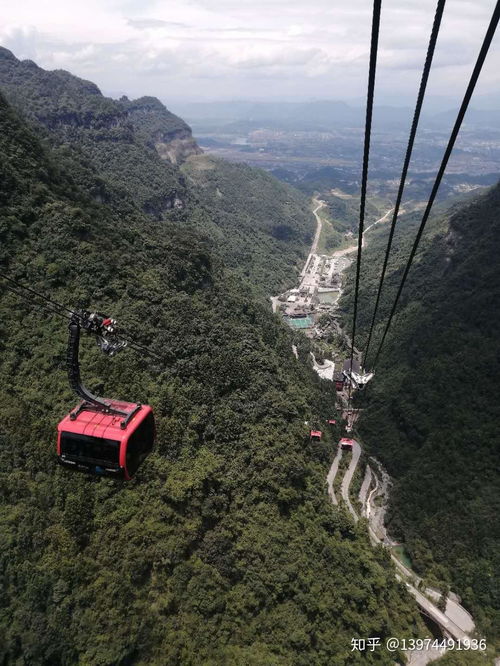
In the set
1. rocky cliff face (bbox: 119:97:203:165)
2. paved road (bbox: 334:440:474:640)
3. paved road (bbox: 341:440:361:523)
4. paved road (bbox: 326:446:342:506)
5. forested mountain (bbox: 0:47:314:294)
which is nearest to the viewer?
paved road (bbox: 334:440:474:640)

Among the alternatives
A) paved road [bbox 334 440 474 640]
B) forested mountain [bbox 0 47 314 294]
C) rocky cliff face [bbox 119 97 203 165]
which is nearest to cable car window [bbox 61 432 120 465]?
paved road [bbox 334 440 474 640]

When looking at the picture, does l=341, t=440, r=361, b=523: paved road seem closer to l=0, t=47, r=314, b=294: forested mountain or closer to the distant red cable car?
the distant red cable car

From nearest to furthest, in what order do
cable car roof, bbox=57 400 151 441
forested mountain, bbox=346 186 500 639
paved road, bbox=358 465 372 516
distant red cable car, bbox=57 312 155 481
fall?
distant red cable car, bbox=57 312 155 481, cable car roof, bbox=57 400 151 441, forested mountain, bbox=346 186 500 639, paved road, bbox=358 465 372 516

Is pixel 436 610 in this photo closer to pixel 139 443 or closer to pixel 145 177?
pixel 139 443

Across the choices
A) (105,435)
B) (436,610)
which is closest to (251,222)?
(436,610)

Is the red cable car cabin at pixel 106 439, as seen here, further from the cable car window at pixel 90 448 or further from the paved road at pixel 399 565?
the paved road at pixel 399 565

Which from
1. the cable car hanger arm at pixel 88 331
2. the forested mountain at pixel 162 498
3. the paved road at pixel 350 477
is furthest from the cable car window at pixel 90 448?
the paved road at pixel 350 477
